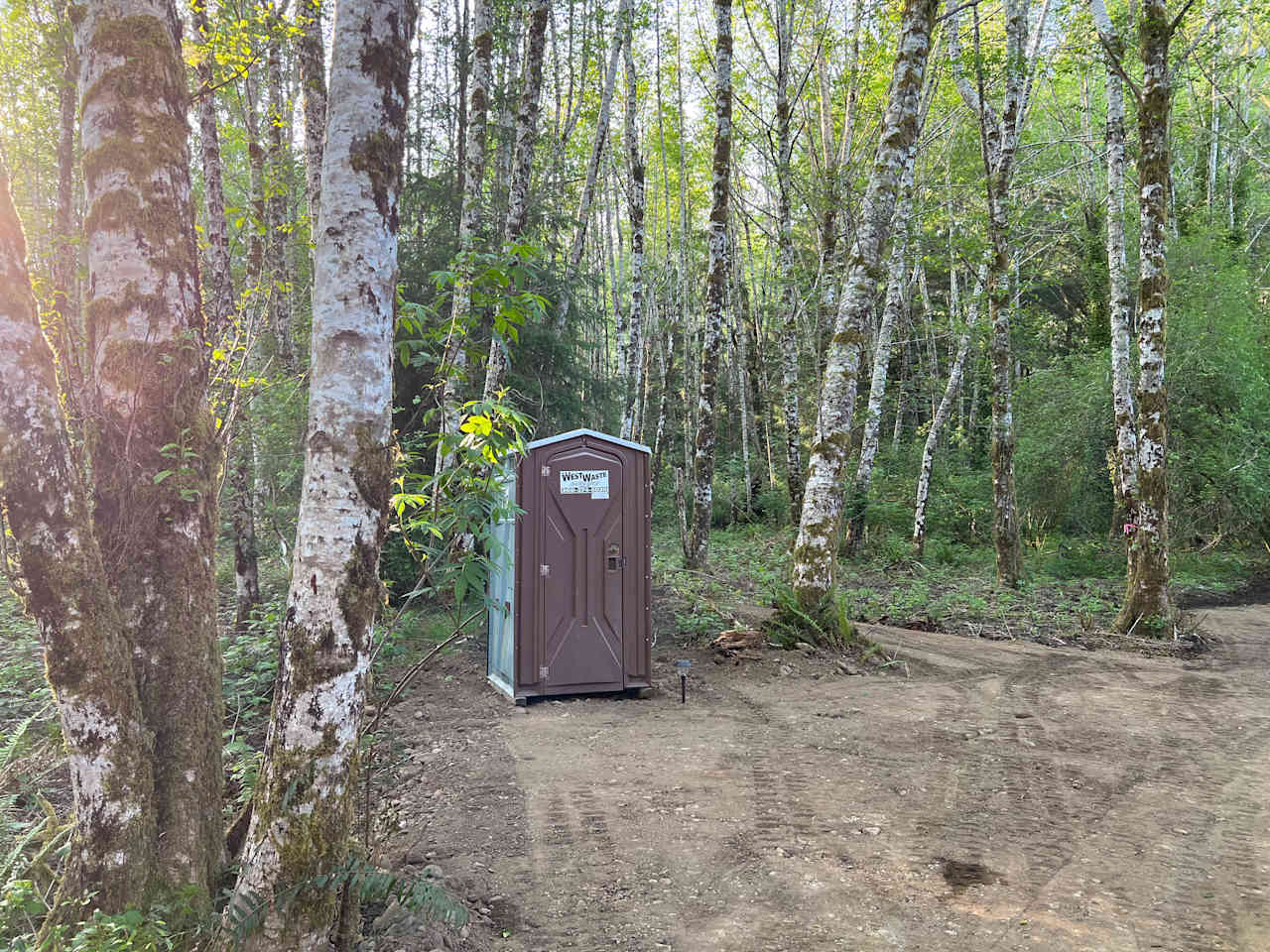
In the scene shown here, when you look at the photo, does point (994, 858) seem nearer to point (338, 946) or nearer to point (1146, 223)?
point (338, 946)

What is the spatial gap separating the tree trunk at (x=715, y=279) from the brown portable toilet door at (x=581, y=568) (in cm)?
442

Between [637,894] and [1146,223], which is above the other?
[1146,223]

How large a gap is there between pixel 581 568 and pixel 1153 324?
678 centimetres

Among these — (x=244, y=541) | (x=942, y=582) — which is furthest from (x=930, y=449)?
(x=244, y=541)

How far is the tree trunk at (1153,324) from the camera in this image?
27.5ft

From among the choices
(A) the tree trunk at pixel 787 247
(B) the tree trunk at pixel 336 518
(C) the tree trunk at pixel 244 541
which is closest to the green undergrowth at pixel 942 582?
(A) the tree trunk at pixel 787 247

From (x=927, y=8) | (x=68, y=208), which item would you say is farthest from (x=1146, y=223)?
(x=68, y=208)

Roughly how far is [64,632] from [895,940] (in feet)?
10.2

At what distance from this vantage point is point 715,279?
10.4 metres

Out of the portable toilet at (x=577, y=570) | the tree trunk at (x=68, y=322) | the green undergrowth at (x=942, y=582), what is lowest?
the green undergrowth at (x=942, y=582)

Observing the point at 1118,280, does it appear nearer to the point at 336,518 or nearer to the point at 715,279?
the point at 715,279

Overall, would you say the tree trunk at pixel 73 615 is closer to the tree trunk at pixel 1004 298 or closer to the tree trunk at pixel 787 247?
the tree trunk at pixel 1004 298

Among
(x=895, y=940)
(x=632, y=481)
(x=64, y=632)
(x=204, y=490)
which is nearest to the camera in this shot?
(x=64, y=632)

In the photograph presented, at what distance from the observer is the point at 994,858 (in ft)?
12.0
